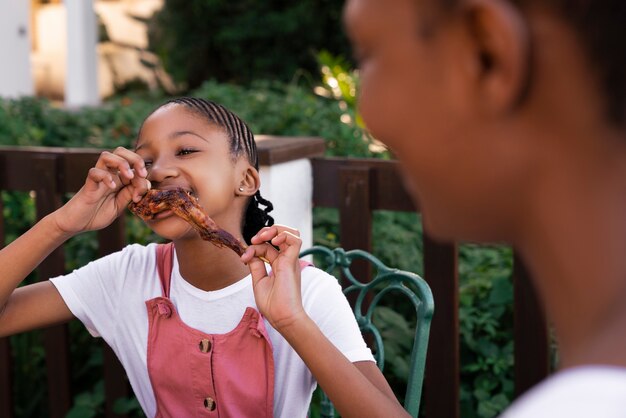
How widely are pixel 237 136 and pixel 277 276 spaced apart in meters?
0.51

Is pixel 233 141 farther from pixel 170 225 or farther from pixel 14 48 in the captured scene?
pixel 14 48

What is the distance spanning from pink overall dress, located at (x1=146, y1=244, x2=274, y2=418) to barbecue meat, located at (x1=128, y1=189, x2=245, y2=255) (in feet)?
0.66

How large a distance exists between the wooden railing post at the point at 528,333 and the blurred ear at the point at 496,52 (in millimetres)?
2269

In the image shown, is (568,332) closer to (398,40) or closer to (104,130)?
(398,40)

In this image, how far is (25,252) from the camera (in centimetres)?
203

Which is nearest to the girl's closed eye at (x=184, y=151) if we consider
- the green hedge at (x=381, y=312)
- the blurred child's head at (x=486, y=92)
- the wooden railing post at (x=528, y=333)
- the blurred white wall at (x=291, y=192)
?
the blurred white wall at (x=291, y=192)

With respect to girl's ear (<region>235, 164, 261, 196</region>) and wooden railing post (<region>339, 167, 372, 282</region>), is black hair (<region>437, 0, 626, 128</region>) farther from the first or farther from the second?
wooden railing post (<region>339, 167, 372, 282</region>)

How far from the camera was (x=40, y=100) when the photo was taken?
516 centimetres

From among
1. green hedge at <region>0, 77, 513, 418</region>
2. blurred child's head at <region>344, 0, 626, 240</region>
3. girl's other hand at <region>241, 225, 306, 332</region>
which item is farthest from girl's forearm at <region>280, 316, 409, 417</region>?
green hedge at <region>0, 77, 513, 418</region>

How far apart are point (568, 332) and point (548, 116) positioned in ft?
0.49

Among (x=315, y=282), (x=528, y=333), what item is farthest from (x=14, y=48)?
(x=315, y=282)

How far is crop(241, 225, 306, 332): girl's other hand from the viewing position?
167cm

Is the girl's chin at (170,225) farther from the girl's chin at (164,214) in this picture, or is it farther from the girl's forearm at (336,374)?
the girl's forearm at (336,374)

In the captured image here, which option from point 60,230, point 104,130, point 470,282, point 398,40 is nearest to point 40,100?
point 104,130
